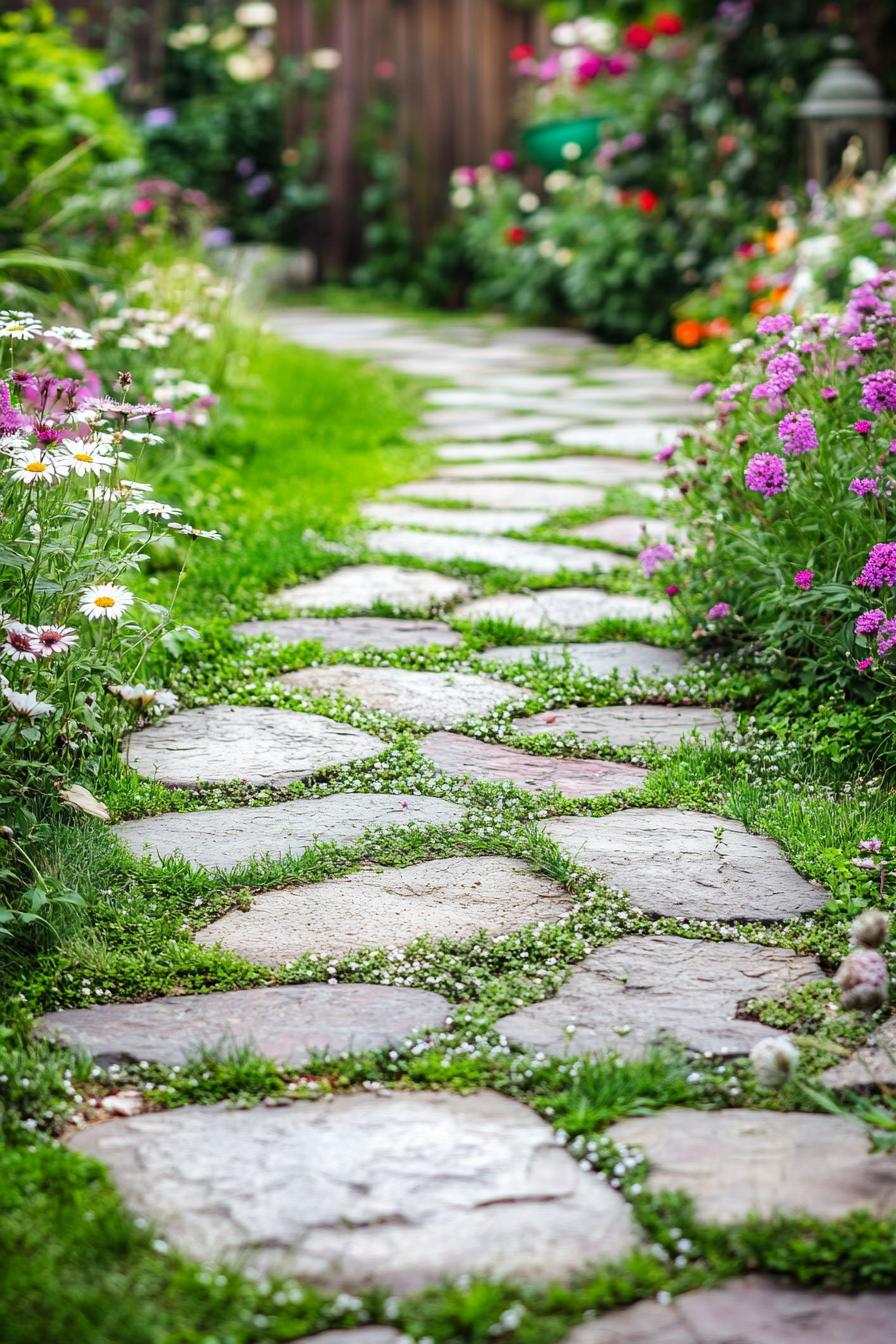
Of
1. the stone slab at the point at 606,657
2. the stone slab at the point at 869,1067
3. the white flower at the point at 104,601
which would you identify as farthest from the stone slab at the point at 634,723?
the stone slab at the point at 869,1067

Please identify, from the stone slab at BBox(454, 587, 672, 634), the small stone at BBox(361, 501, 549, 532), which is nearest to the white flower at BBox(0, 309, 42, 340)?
the stone slab at BBox(454, 587, 672, 634)

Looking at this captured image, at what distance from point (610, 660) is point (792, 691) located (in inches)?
16.4

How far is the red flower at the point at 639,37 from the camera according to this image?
7441 millimetres

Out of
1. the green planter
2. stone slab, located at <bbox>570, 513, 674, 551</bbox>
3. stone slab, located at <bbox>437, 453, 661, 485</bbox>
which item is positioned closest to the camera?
stone slab, located at <bbox>570, 513, 674, 551</bbox>

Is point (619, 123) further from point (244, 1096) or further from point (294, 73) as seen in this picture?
point (244, 1096)

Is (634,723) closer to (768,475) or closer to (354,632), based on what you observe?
(768,475)

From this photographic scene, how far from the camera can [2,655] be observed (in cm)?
189

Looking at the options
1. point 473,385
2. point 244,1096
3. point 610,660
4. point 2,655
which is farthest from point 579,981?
point 473,385

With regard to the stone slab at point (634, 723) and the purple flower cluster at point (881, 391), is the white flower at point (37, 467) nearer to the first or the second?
the stone slab at point (634, 723)

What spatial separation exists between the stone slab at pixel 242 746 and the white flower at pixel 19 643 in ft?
1.50

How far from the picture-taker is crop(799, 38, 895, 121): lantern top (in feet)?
20.2

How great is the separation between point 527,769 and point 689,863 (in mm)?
407

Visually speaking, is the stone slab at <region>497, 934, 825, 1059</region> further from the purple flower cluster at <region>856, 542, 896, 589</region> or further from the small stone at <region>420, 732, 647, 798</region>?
the purple flower cluster at <region>856, 542, 896, 589</region>

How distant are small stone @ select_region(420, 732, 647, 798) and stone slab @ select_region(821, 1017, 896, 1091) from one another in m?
0.72
